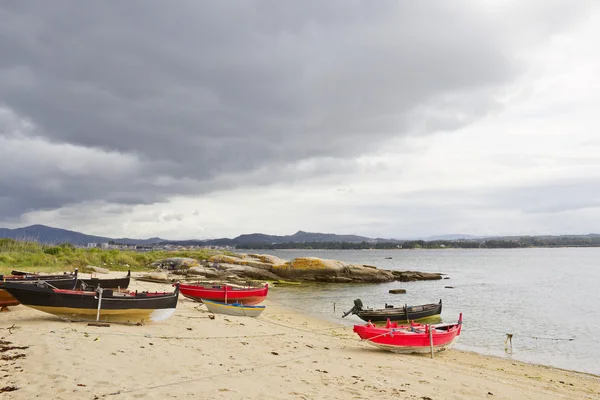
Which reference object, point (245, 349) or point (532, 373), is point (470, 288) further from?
point (245, 349)

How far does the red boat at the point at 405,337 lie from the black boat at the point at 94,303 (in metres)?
8.52

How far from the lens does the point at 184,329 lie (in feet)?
55.1

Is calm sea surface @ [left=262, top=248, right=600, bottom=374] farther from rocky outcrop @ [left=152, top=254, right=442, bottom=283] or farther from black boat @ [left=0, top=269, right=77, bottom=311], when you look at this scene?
black boat @ [left=0, top=269, right=77, bottom=311]

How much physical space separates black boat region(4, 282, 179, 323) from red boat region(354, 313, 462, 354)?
852 cm

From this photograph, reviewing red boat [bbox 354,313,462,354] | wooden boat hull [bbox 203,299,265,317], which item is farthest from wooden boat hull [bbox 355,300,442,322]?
wooden boat hull [bbox 203,299,265,317]

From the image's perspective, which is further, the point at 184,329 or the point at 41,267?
the point at 41,267

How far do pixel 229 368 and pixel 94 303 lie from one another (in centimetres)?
778

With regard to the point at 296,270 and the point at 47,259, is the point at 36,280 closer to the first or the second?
the point at 47,259

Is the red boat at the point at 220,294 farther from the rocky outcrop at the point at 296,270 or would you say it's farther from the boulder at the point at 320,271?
the boulder at the point at 320,271

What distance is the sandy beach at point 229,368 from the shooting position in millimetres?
9023

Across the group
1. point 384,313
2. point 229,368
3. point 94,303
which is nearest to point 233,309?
point 94,303

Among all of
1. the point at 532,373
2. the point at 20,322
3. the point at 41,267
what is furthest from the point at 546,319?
the point at 41,267

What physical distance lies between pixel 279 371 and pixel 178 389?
11.1 ft

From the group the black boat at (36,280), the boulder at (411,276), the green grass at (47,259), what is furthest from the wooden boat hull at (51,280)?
the boulder at (411,276)
